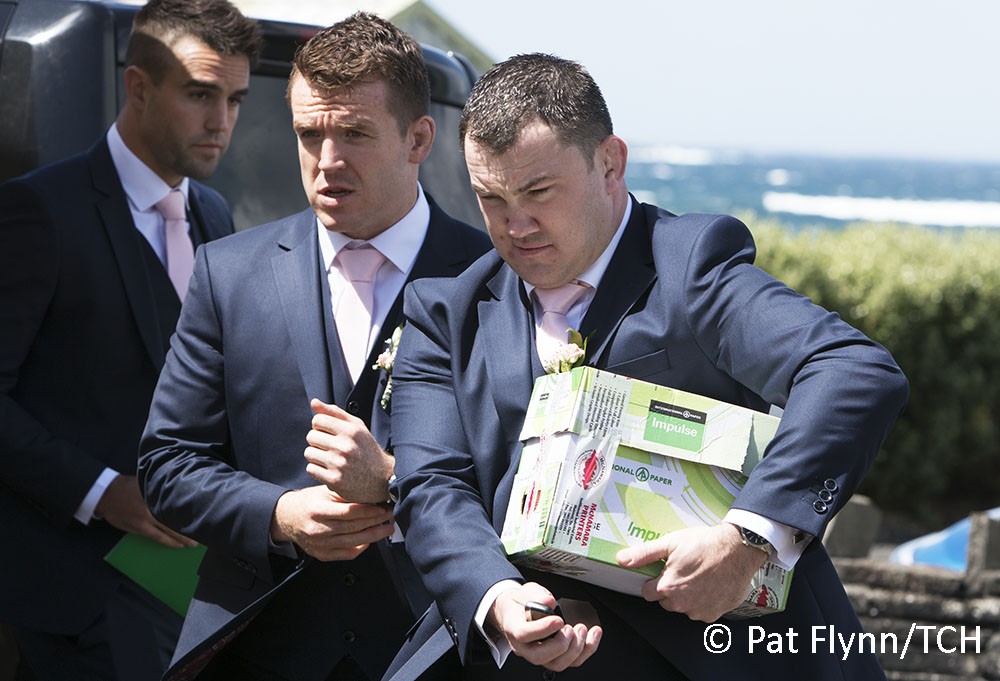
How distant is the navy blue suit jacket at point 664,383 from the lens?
8.04 feet

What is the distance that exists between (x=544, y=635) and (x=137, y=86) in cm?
272

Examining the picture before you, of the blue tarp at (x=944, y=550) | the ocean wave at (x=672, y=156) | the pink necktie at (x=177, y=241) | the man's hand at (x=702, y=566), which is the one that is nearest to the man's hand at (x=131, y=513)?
the pink necktie at (x=177, y=241)

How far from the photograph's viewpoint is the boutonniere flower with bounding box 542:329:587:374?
105 inches

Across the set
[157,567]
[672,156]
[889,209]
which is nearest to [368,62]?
[157,567]

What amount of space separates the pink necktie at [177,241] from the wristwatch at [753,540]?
2.36 m

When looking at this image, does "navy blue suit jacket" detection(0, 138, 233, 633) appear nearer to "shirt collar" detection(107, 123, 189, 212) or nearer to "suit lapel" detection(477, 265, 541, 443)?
"shirt collar" detection(107, 123, 189, 212)

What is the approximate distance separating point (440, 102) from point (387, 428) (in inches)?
89.8

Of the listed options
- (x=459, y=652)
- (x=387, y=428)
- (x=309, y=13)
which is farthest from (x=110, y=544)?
(x=309, y=13)

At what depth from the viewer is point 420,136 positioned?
3637 millimetres

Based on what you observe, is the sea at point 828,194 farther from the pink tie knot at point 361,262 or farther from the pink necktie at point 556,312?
the pink necktie at point 556,312

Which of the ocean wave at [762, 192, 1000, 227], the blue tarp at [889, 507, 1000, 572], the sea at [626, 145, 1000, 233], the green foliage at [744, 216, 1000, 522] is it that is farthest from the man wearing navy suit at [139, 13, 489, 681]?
the ocean wave at [762, 192, 1000, 227]

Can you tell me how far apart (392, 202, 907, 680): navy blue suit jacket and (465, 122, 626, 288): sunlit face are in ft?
0.28

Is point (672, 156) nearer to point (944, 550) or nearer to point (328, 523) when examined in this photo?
point (944, 550)

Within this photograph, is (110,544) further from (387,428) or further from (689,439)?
(689,439)
